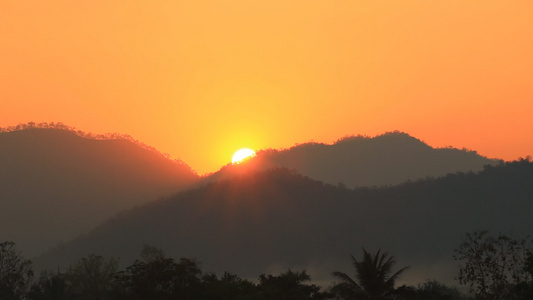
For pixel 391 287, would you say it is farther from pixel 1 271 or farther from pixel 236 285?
pixel 1 271

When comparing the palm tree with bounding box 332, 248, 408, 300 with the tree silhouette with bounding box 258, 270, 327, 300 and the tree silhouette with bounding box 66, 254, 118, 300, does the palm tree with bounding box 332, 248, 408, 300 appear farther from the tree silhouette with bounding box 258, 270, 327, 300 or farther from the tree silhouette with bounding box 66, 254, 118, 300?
the tree silhouette with bounding box 66, 254, 118, 300

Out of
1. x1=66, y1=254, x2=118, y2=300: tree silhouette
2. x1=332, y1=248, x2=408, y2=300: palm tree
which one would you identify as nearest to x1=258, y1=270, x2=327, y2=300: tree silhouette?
x1=332, y1=248, x2=408, y2=300: palm tree

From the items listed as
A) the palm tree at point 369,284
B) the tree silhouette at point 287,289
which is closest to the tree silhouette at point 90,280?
the tree silhouette at point 287,289

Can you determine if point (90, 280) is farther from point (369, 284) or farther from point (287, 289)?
point (369, 284)

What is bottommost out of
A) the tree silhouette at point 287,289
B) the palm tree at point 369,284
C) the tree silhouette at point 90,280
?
the palm tree at point 369,284

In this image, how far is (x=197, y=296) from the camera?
275 ft

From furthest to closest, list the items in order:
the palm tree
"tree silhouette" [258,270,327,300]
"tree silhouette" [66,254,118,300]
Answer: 1. "tree silhouette" [66,254,118,300]
2. "tree silhouette" [258,270,327,300]
3. the palm tree

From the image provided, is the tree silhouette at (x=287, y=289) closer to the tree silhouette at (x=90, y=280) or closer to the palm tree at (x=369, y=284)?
the palm tree at (x=369, y=284)

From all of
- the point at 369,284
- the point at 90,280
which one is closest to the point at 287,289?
the point at 369,284

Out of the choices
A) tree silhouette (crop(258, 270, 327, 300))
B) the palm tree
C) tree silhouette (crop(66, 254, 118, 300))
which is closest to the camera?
the palm tree

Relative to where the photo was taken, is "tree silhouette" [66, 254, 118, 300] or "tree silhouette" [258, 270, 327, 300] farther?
"tree silhouette" [66, 254, 118, 300]

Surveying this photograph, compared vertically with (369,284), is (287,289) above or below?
above

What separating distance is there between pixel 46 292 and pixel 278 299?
2980 cm

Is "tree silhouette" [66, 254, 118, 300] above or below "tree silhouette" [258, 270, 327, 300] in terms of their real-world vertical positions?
above
